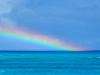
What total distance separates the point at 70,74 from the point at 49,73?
1349mm

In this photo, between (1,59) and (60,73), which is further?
(1,59)

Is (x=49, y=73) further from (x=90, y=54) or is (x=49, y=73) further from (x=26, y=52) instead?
(x=26, y=52)

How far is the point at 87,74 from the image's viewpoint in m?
26.6

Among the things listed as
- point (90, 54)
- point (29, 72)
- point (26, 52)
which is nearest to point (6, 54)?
point (26, 52)

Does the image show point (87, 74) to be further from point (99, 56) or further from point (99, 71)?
point (99, 56)

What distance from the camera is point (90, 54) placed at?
44.1 metres

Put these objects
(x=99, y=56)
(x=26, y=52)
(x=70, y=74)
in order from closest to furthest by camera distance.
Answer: (x=70, y=74)
(x=99, y=56)
(x=26, y=52)

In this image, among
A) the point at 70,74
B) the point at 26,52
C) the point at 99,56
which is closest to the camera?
the point at 70,74

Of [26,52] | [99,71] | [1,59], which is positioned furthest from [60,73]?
[26,52]

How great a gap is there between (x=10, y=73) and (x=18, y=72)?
0.71 m

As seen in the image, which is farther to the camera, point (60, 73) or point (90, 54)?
point (90, 54)

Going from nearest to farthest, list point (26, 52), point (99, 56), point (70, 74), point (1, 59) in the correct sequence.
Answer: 1. point (70, 74)
2. point (1, 59)
3. point (99, 56)
4. point (26, 52)

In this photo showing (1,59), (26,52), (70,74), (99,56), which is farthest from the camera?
(26,52)

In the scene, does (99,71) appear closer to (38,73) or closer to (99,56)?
(38,73)
